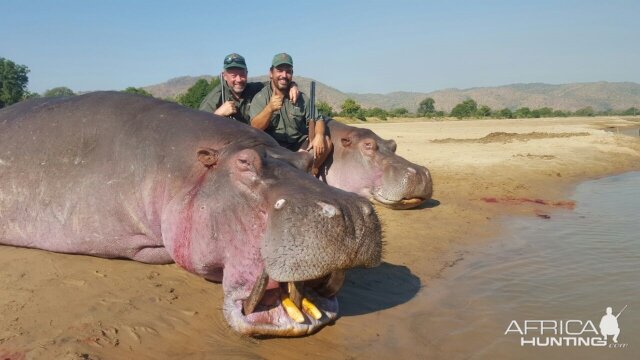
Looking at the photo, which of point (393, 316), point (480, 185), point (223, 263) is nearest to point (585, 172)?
point (480, 185)

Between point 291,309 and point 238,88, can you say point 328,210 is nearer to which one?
point 291,309

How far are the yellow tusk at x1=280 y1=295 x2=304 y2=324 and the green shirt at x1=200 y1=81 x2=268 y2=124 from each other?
4010 mm

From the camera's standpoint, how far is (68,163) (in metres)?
4.41

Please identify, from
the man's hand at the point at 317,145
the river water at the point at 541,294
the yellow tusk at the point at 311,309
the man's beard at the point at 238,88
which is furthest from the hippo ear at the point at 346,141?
the yellow tusk at the point at 311,309

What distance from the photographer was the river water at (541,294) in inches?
140

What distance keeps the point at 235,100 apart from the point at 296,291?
439cm

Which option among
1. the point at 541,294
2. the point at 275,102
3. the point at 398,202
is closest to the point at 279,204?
the point at 541,294

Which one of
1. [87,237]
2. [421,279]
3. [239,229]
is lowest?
[421,279]

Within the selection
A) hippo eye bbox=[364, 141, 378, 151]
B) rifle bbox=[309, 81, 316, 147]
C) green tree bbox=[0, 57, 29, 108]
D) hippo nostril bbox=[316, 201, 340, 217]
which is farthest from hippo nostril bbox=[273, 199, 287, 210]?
green tree bbox=[0, 57, 29, 108]

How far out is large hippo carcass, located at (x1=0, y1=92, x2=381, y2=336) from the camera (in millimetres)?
3031

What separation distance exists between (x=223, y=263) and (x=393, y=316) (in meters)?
→ 1.44

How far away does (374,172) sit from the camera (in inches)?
316

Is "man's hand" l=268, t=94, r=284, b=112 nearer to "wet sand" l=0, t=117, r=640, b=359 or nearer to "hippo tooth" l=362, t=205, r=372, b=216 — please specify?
"wet sand" l=0, t=117, r=640, b=359

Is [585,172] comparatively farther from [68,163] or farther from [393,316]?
[68,163]
